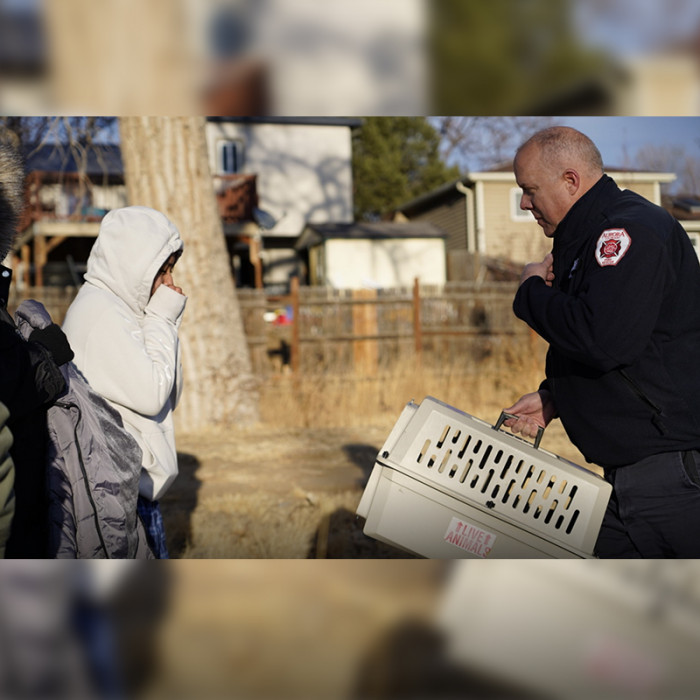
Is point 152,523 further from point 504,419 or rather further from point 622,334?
point 622,334

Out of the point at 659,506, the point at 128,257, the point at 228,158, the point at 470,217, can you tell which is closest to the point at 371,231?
the point at 470,217

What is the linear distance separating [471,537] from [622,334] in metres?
0.61

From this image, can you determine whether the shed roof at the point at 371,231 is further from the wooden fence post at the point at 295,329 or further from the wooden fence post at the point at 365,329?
the wooden fence post at the point at 295,329

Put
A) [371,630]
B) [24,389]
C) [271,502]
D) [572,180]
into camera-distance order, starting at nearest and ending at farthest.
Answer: [371,630], [24,389], [572,180], [271,502]

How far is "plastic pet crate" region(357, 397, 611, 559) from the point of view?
6.56 feet

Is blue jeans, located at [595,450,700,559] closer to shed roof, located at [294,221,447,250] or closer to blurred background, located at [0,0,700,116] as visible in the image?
blurred background, located at [0,0,700,116]

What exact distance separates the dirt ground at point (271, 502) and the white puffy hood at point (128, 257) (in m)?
1.94

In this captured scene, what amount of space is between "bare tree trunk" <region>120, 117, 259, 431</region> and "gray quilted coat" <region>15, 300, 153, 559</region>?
475 centimetres

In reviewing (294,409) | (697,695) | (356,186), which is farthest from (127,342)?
(356,186)

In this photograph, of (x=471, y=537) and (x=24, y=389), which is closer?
(x=24, y=389)

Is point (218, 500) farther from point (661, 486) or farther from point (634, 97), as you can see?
point (634, 97)

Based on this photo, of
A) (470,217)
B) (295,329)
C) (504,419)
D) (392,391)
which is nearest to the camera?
(504,419)

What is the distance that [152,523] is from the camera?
105 inches

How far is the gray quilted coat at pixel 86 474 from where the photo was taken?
6.75ft
